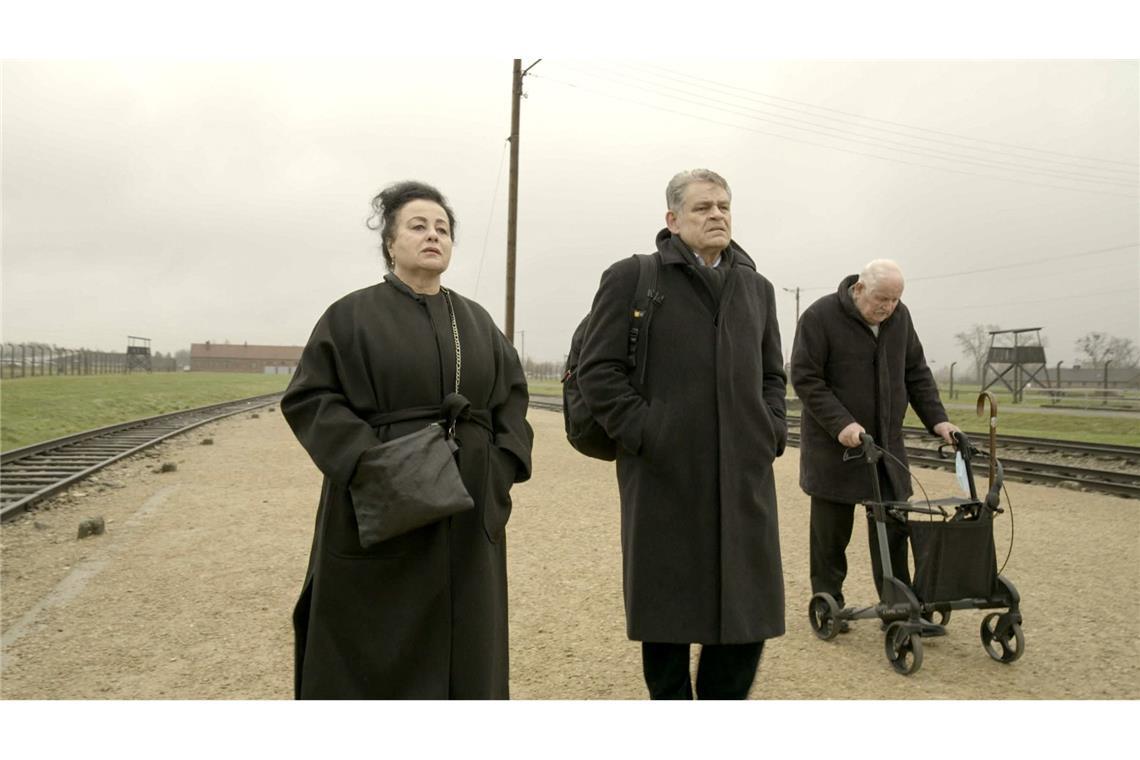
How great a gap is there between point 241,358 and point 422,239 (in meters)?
110

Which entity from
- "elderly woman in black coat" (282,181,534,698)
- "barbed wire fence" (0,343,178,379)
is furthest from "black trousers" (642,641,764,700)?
"barbed wire fence" (0,343,178,379)

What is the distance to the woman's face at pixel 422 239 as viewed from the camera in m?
2.84

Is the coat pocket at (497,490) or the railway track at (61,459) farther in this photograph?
the railway track at (61,459)

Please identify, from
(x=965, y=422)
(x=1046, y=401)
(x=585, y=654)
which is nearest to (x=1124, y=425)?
(x=965, y=422)

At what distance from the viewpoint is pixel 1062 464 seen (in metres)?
12.1

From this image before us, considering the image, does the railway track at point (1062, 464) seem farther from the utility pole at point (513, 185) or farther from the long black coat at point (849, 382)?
the utility pole at point (513, 185)

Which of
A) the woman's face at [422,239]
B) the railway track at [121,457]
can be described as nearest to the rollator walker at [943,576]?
the woman's face at [422,239]

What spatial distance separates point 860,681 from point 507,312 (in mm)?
13694

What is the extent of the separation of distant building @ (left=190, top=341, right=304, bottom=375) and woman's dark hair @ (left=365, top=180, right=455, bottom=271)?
98895 mm

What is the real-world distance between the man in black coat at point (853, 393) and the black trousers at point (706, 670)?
148 cm

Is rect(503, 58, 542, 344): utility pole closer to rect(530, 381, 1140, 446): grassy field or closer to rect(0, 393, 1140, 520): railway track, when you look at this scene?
rect(0, 393, 1140, 520): railway track

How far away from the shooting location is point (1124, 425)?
1866 cm

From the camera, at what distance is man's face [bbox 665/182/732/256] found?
3.06 meters

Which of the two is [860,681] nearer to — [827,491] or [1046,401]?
[827,491]
